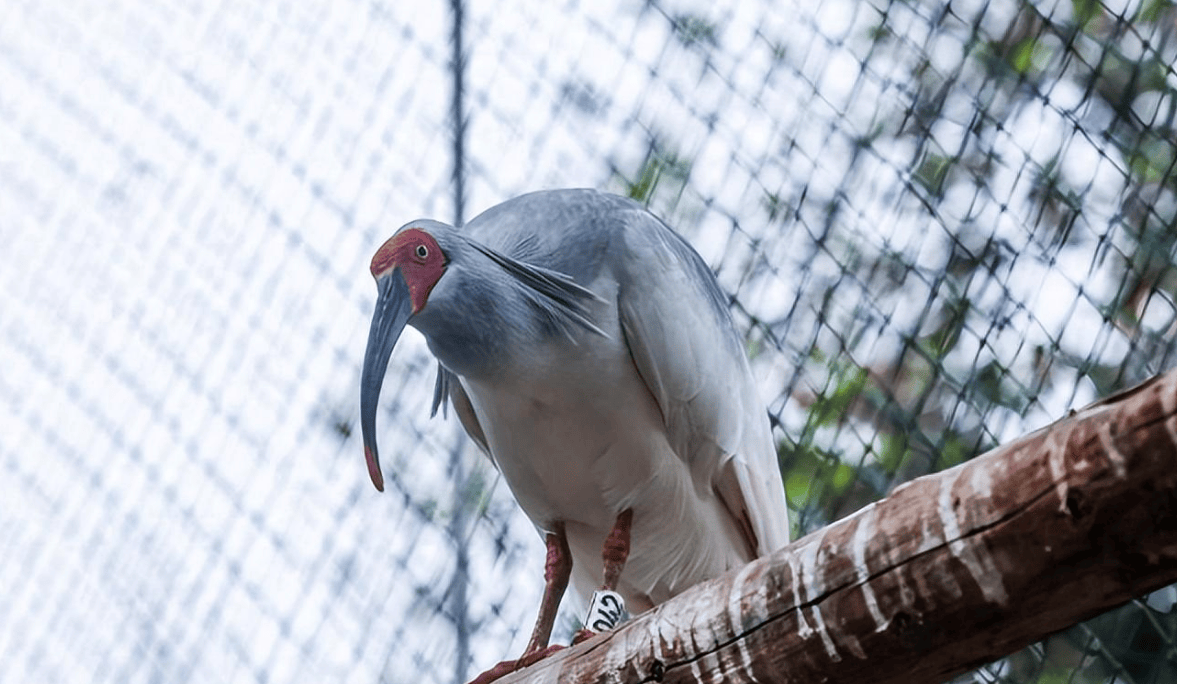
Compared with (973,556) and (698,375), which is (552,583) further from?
(973,556)

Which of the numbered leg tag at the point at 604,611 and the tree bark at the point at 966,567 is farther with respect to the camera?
the numbered leg tag at the point at 604,611

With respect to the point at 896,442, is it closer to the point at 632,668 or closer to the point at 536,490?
the point at 536,490

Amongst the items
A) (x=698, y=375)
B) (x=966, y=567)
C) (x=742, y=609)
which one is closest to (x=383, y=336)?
A: (x=698, y=375)

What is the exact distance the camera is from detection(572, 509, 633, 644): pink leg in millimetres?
1176

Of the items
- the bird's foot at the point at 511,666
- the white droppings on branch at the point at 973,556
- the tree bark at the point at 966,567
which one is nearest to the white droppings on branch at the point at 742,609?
the tree bark at the point at 966,567

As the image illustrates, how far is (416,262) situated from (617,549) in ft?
0.96

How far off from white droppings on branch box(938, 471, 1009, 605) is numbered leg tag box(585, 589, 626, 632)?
498mm

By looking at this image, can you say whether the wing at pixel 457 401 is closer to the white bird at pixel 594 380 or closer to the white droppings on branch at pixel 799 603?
the white bird at pixel 594 380

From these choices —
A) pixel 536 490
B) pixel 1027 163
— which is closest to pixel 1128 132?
pixel 1027 163

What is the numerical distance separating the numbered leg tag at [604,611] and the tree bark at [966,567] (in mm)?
308

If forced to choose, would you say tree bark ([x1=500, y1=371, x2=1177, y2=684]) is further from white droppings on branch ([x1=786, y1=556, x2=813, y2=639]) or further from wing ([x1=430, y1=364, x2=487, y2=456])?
wing ([x1=430, y1=364, x2=487, y2=456])

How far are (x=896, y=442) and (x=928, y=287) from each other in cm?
16

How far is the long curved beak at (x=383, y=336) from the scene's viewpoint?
3.70ft

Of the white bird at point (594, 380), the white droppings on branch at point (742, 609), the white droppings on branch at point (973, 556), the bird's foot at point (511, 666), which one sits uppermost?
the white bird at point (594, 380)
